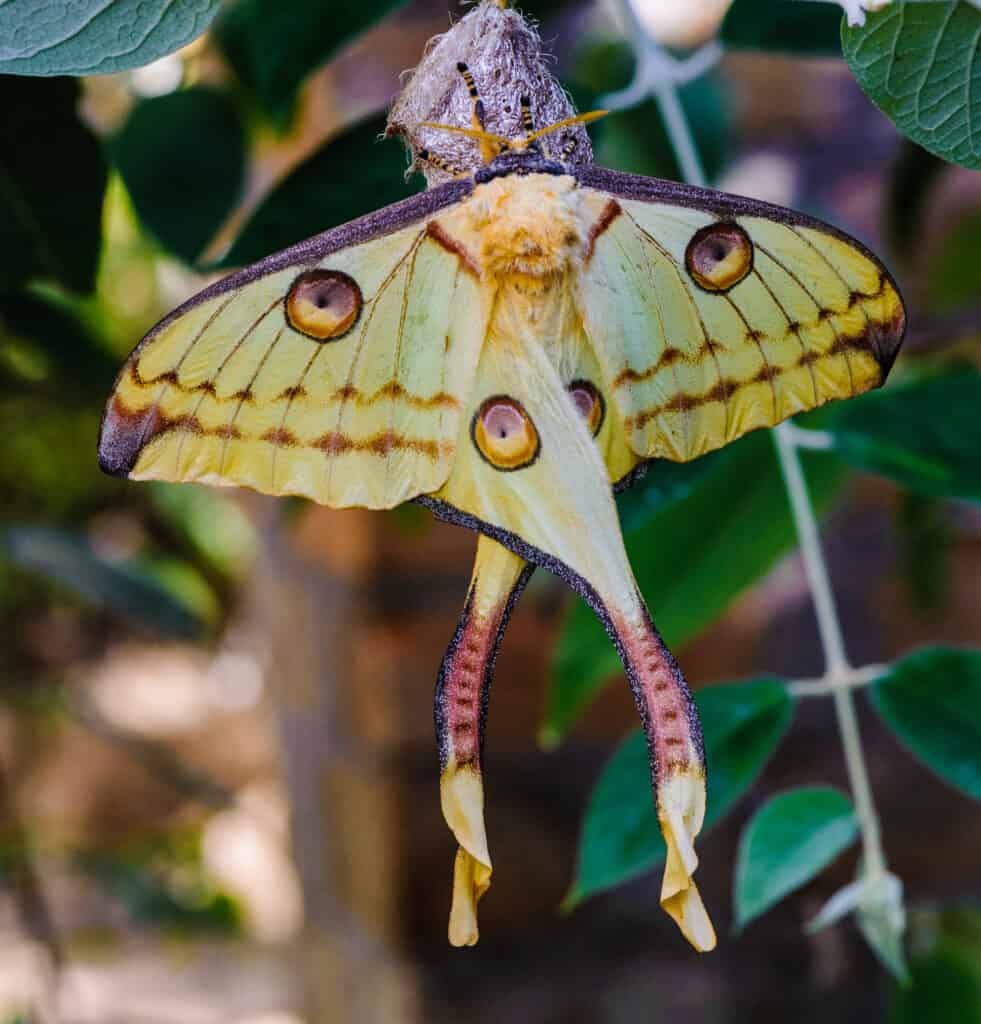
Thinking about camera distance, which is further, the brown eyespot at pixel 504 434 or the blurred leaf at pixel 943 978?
the blurred leaf at pixel 943 978

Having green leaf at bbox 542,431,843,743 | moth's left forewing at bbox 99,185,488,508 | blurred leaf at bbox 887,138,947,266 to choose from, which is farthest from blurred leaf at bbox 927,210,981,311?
moth's left forewing at bbox 99,185,488,508

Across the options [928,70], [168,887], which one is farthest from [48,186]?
[168,887]

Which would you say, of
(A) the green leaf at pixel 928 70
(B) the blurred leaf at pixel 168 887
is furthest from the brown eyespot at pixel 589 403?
(B) the blurred leaf at pixel 168 887

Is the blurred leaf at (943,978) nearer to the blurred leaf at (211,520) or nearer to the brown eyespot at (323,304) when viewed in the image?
the brown eyespot at (323,304)

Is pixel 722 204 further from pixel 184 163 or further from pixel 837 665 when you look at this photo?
pixel 184 163

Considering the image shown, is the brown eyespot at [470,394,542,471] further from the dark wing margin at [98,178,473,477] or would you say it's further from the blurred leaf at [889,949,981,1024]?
the blurred leaf at [889,949,981,1024]
